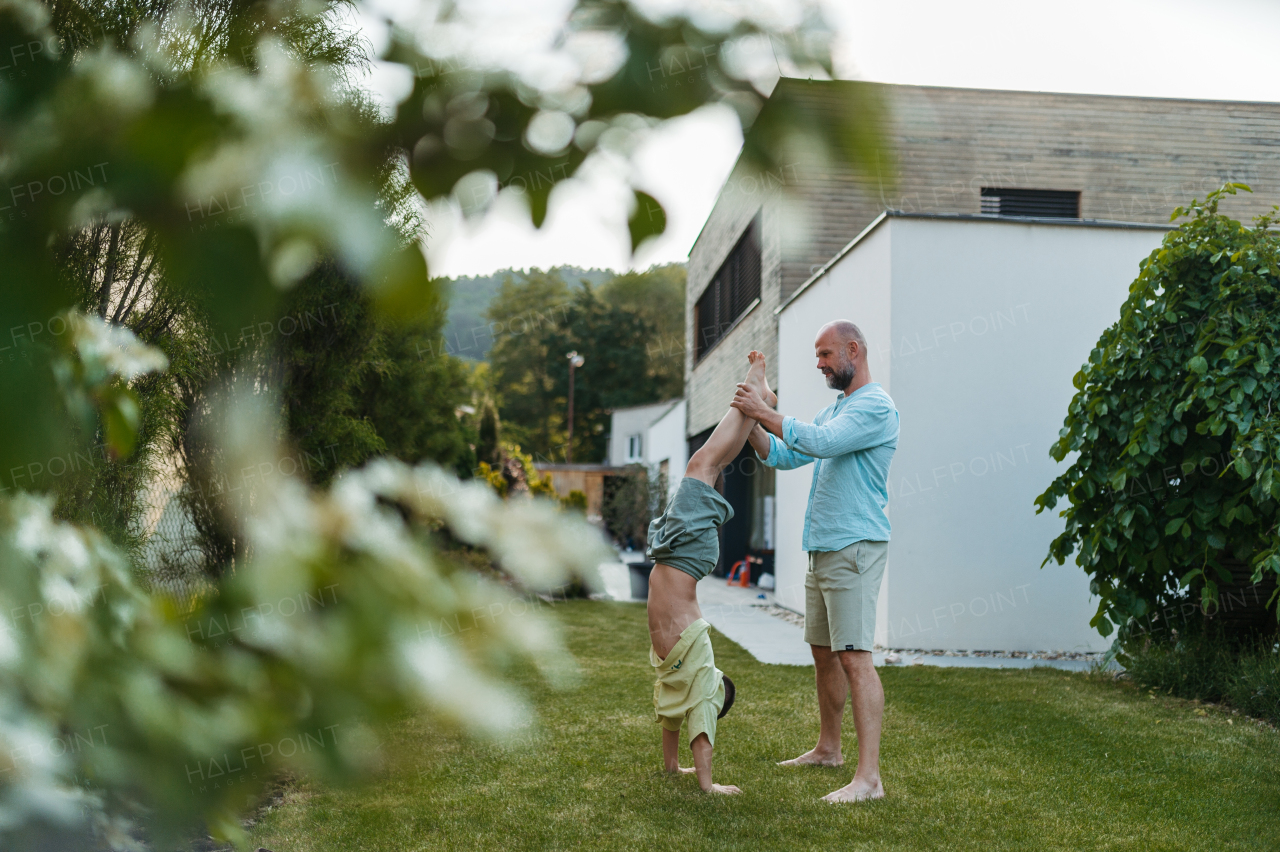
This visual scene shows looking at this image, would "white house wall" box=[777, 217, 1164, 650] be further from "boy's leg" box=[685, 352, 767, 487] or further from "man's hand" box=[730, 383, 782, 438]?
"man's hand" box=[730, 383, 782, 438]

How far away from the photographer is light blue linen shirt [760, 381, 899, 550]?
3.53 m

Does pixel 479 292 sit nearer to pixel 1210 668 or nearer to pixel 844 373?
pixel 844 373

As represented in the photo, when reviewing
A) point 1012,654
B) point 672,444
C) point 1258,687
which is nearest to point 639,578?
point 1012,654

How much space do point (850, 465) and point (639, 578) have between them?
7.22 m

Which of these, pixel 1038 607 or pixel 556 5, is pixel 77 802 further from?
pixel 1038 607

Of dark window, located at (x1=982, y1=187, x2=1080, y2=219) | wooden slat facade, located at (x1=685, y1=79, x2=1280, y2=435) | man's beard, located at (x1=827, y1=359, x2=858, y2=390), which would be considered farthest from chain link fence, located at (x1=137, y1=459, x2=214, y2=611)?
dark window, located at (x1=982, y1=187, x2=1080, y2=219)

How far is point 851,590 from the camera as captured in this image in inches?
140

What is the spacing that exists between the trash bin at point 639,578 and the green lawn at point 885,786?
533 cm

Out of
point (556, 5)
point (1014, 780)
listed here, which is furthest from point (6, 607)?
point (1014, 780)

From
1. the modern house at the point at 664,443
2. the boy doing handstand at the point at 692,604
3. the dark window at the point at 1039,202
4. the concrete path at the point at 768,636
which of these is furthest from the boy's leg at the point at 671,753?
the dark window at the point at 1039,202

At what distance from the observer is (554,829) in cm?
305

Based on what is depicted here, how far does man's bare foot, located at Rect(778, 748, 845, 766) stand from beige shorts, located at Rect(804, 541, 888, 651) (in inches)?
19.1

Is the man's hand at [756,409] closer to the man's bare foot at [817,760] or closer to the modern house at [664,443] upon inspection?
the man's bare foot at [817,760]

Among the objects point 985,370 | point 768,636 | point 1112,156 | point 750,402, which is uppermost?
point 1112,156
